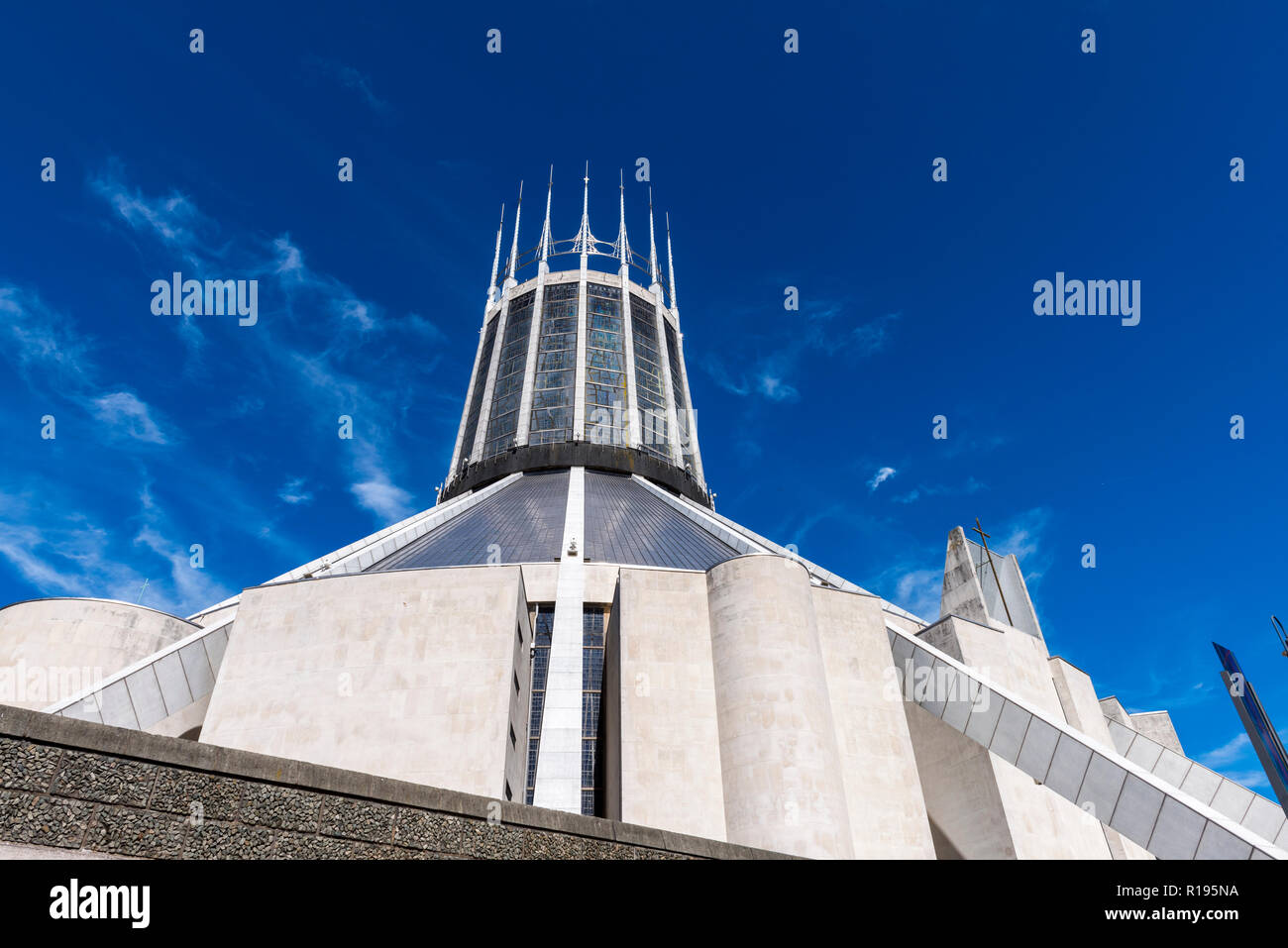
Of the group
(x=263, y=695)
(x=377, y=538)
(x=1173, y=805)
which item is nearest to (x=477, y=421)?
(x=377, y=538)

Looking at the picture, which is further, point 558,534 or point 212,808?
point 558,534

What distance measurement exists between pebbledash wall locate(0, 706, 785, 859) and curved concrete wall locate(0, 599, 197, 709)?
15332mm

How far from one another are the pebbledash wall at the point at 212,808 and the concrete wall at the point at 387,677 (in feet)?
32.5

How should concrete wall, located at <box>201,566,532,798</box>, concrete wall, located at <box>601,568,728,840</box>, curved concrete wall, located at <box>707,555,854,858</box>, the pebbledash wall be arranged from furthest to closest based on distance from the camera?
concrete wall, located at <box>601,568,728,840</box> → concrete wall, located at <box>201,566,532,798</box> → curved concrete wall, located at <box>707,555,854,858</box> → the pebbledash wall

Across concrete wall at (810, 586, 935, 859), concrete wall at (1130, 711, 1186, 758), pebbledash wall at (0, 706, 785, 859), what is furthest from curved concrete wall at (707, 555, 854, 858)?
concrete wall at (1130, 711, 1186, 758)

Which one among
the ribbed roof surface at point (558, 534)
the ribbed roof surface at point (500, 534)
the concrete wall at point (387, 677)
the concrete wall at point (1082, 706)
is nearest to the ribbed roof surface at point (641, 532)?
the ribbed roof surface at point (558, 534)

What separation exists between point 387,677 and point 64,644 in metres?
7.97

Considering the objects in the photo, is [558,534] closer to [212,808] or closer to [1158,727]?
[212,808]

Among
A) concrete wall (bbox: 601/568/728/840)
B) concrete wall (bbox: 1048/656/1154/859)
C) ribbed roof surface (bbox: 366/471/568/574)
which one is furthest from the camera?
ribbed roof surface (bbox: 366/471/568/574)

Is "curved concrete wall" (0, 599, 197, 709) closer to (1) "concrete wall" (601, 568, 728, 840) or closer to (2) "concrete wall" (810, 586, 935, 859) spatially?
(1) "concrete wall" (601, 568, 728, 840)

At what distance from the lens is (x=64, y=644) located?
17844 mm

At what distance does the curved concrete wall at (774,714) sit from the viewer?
14359 mm

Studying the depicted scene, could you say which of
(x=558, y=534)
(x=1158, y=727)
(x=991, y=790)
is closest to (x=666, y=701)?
(x=991, y=790)

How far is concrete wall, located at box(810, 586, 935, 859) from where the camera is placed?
53.7 feet
